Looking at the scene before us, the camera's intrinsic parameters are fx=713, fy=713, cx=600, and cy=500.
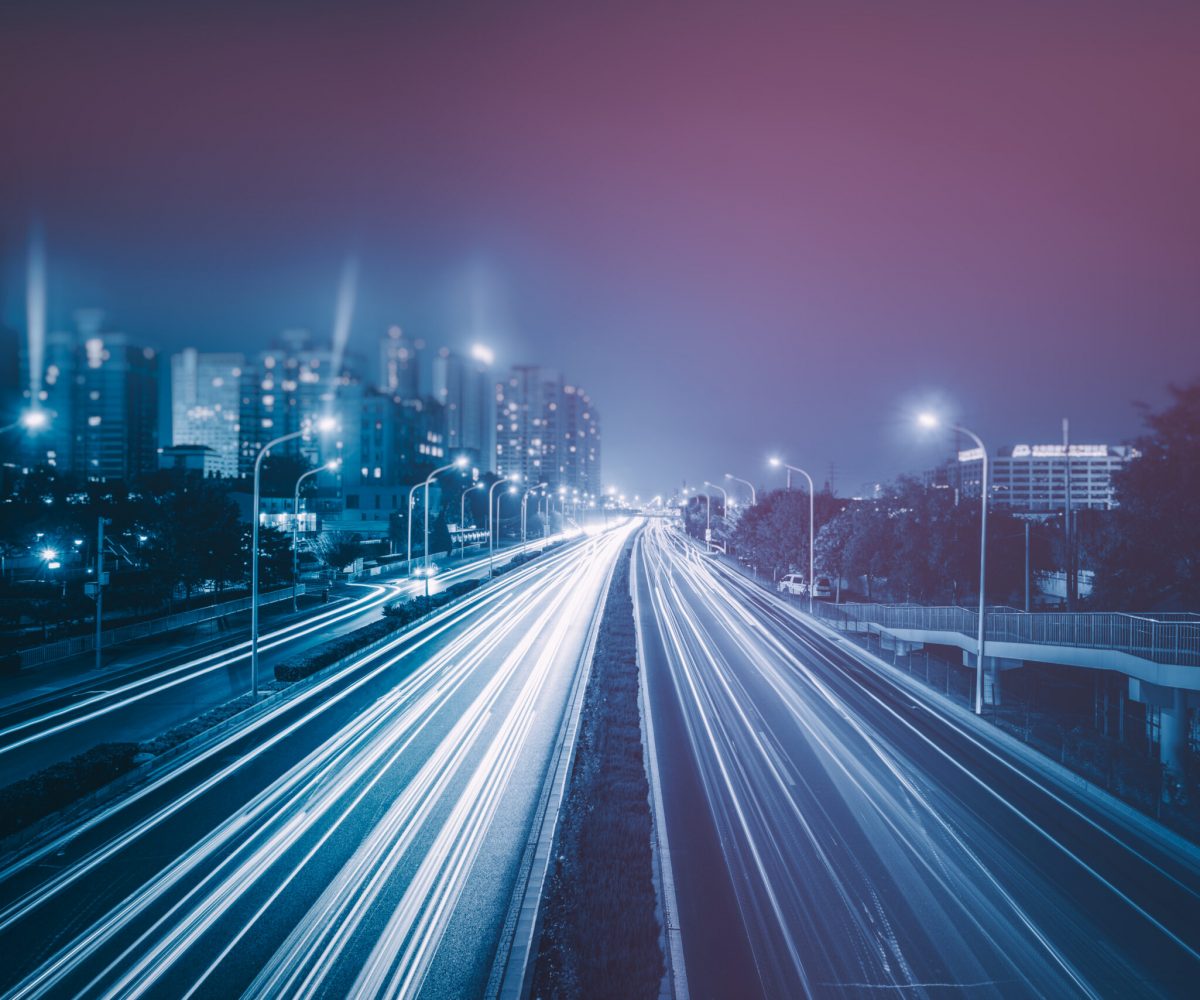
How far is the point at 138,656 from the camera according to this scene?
2644cm

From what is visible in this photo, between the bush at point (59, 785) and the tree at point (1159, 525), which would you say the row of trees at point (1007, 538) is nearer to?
the tree at point (1159, 525)

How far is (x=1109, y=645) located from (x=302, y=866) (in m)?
19.1

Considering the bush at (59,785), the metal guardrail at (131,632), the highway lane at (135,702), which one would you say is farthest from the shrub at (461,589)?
the bush at (59,785)

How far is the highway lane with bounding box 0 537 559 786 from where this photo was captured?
16.7 metres

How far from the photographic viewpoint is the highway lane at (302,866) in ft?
27.9

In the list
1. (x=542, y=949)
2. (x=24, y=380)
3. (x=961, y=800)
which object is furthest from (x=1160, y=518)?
(x=24, y=380)

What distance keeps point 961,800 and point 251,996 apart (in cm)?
1228

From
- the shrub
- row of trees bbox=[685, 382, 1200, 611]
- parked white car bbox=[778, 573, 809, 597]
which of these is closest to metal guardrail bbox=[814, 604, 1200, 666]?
row of trees bbox=[685, 382, 1200, 611]

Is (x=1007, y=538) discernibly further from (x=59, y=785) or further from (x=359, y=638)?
(x=59, y=785)

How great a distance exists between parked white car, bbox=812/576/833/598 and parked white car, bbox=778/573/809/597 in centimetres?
74

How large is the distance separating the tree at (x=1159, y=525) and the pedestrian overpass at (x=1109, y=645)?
3.40 feet

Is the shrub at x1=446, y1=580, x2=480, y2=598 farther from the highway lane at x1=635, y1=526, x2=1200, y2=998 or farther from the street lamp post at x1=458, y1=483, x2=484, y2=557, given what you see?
the highway lane at x1=635, y1=526, x2=1200, y2=998

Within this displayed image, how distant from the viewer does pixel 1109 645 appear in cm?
1823

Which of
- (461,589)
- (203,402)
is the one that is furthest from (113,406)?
(461,589)
